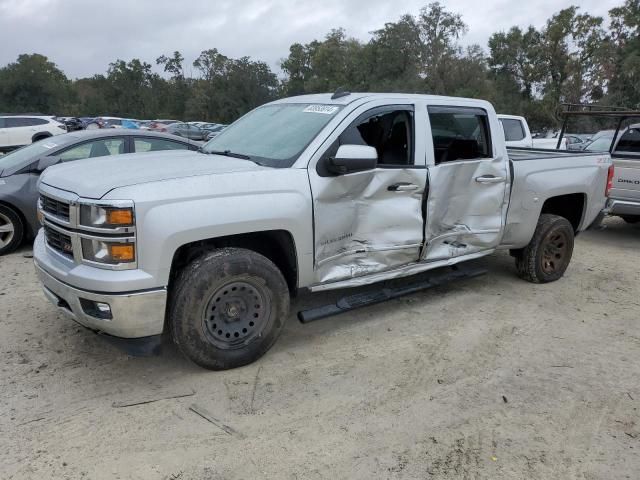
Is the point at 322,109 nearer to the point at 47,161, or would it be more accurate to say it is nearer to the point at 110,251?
the point at 110,251

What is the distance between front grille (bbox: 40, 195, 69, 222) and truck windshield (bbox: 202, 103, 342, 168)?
4.46ft

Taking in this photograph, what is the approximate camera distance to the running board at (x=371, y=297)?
13.4ft

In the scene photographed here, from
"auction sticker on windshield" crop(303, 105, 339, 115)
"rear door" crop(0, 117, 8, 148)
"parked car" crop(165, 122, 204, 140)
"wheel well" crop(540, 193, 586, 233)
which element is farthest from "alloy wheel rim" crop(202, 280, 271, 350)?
"rear door" crop(0, 117, 8, 148)

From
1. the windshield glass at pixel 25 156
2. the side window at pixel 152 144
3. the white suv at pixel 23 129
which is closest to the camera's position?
the windshield glass at pixel 25 156

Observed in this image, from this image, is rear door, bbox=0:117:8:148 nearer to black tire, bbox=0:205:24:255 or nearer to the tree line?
black tire, bbox=0:205:24:255

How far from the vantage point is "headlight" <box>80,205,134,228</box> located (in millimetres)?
3047

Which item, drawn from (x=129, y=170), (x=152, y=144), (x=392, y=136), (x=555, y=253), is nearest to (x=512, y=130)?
(x=555, y=253)

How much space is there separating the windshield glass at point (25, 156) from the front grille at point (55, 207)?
10.9ft

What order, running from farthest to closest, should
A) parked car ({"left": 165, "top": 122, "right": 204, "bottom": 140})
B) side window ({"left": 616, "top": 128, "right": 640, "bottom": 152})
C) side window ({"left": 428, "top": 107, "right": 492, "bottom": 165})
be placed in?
parked car ({"left": 165, "top": 122, "right": 204, "bottom": 140})
side window ({"left": 616, "top": 128, "right": 640, "bottom": 152})
side window ({"left": 428, "top": 107, "right": 492, "bottom": 165})

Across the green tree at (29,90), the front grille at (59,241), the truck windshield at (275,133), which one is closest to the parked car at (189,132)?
the truck windshield at (275,133)

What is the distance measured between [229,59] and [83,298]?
2469 inches

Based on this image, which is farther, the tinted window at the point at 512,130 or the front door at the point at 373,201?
the tinted window at the point at 512,130

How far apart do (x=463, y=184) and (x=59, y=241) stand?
3329 millimetres

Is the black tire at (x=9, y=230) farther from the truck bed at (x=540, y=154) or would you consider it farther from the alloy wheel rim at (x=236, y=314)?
the truck bed at (x=540, y=154)
